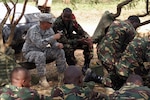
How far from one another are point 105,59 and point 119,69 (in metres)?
0.59

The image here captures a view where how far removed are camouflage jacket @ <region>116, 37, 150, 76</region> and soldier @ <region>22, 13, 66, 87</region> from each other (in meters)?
1.25

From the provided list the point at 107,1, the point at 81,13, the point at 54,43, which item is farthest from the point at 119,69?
the point at 107,1

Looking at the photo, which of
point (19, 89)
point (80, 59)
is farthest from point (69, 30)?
point (19, 89)

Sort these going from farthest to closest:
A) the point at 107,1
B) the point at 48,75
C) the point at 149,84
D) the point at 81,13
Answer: the point at 107,1 < the point at 81,13 < the point at 48,75 < the point at 149,84

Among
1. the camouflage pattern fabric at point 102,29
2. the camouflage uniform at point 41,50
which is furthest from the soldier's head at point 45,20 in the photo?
the camouflage pattern fabric at point 102,29

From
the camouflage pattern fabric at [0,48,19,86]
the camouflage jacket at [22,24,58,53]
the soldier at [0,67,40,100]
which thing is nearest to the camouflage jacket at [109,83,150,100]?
the soldier at [0,67,40,100]

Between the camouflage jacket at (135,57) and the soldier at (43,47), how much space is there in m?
1.25

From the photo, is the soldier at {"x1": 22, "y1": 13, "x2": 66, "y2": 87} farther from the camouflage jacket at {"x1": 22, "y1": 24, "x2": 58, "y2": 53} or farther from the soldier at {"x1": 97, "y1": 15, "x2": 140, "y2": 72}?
the soldier at {"x1": 97, "y1": 15, "x2": 140, "y2": 72}

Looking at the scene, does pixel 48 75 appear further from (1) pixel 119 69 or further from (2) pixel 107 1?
(2) pixel 107 1

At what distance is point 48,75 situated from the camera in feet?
23.8

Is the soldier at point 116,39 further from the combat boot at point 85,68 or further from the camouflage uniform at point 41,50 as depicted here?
the combat boot at point 85,68

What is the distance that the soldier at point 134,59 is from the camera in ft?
17.3

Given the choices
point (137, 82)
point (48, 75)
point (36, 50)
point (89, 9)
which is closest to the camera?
point (137, 82)

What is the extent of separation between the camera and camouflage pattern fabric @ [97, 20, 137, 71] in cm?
605
